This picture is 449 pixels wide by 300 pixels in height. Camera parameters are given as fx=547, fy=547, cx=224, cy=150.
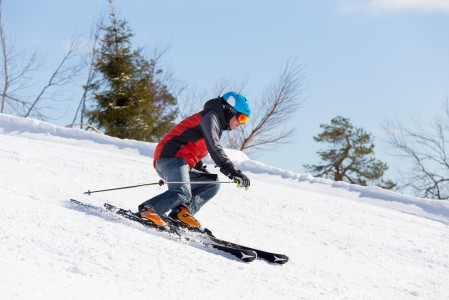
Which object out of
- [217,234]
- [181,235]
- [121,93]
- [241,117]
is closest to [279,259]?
[181,235]

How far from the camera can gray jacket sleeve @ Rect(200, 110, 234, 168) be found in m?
5.31

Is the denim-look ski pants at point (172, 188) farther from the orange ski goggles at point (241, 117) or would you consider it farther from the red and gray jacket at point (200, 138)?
the orange ski goggles at point (241, 117)

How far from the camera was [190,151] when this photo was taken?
5648mm

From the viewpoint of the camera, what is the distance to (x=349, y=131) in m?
31.9

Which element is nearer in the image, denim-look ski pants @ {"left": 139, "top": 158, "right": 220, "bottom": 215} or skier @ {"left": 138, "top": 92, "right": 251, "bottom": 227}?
skier @ {"left": 138, "top": 92, "right": 251, "bottom": 227}

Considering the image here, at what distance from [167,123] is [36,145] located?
20.5 m

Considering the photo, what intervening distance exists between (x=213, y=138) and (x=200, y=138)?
0.30m

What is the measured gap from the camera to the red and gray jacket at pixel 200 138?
5330 millimetres

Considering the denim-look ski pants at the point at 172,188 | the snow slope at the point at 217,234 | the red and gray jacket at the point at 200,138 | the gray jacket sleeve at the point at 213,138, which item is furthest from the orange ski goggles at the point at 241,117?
the snow slope at the point at 217,234

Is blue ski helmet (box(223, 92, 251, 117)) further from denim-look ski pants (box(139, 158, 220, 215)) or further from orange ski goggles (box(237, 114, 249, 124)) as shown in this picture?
denim-look ski pants (box(139, 158, 220, 215))

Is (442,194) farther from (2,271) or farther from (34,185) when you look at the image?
(2,271)

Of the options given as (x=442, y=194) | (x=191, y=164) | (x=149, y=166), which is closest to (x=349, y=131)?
(x=442, y=194)

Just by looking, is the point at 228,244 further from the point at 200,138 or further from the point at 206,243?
the point at 200,138

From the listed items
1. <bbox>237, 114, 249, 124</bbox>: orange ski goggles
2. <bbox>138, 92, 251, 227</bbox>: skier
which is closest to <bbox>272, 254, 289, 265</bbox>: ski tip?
<bbox>138, 92, 251, 227</bbox>: skier
